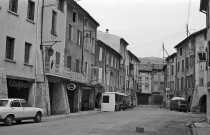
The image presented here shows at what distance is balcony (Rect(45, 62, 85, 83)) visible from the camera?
28.1 metres

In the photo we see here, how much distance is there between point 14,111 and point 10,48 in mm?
6385

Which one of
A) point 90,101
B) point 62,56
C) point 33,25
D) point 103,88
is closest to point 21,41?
point 33,25

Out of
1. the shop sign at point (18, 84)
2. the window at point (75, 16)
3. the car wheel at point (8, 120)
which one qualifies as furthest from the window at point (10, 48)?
the window at point (75, 16)

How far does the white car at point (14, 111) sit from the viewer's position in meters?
17.9

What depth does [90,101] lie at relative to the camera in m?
42.9

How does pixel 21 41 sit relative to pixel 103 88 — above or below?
above

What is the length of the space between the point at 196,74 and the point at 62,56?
24.3 meters

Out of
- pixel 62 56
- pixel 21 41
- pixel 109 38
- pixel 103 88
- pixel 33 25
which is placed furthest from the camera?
pixel 109 38

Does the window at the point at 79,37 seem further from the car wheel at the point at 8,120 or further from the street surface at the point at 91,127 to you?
the car wheel at the point at 8,120

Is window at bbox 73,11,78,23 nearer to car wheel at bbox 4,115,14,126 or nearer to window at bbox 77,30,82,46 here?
window at bbox 77,30,82,46

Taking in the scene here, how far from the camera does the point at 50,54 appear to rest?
91.0 feet

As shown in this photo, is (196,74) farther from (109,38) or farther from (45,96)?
(45,96)

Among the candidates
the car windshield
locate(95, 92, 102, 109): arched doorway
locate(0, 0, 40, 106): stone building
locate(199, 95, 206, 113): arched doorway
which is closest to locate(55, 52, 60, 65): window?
locate(0, 0, 40, 106): stone building

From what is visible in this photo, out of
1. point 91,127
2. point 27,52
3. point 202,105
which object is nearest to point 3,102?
point 91,127
